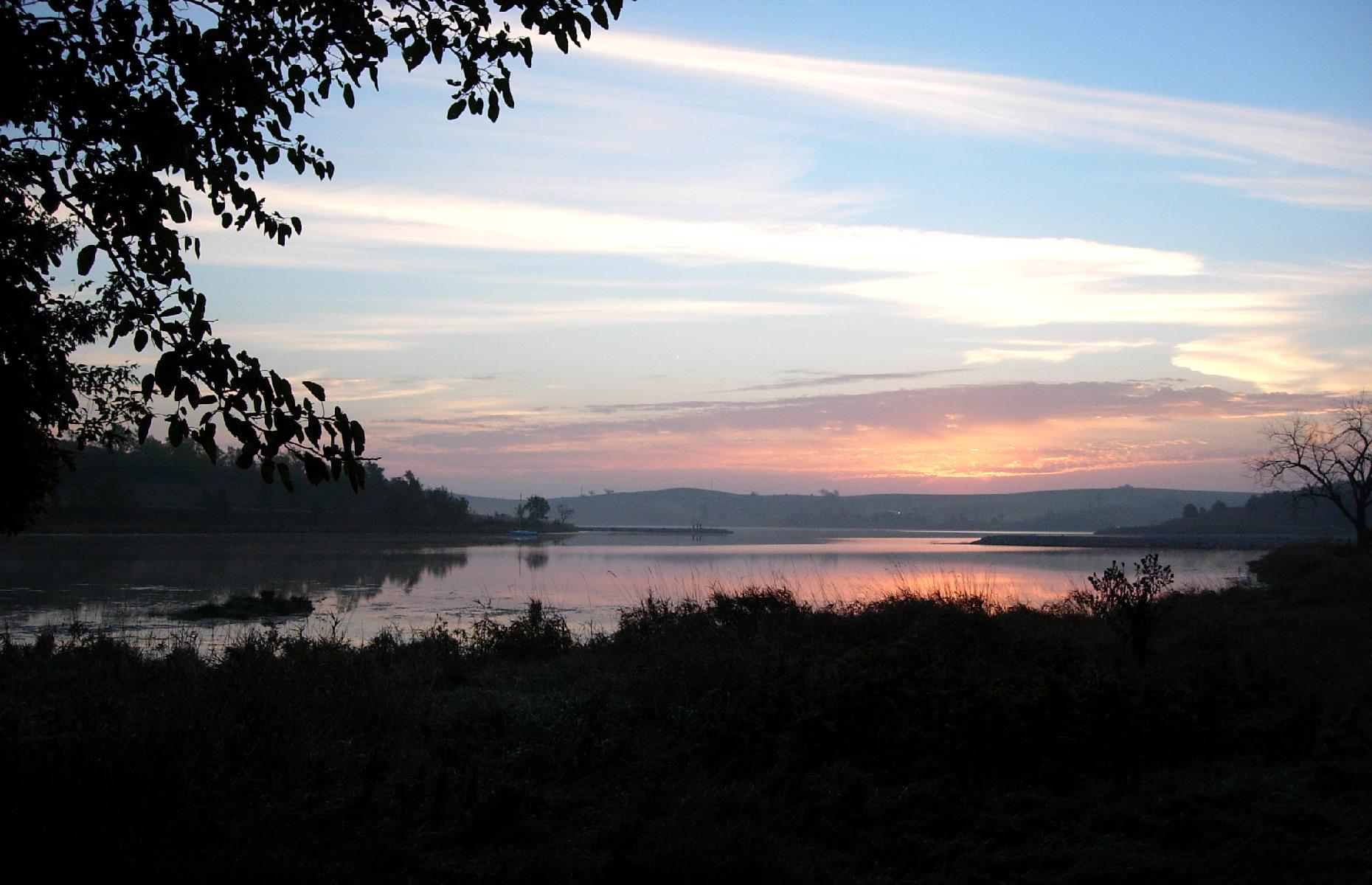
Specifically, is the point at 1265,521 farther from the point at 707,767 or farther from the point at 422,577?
the point at 707,767

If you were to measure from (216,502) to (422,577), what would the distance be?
6625 centimetres

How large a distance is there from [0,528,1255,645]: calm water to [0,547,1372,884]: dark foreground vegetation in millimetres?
5274

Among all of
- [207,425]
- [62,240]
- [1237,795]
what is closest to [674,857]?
[207,425]

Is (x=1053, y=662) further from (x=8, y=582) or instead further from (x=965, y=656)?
(x=8, y=582)

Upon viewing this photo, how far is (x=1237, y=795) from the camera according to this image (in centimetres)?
630

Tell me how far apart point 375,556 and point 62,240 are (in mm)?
42260

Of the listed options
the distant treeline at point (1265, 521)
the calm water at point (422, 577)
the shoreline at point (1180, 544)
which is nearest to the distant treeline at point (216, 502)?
the calm water at point (422, 577)

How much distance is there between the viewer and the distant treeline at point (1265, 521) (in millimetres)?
112375

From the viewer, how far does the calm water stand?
2014cm

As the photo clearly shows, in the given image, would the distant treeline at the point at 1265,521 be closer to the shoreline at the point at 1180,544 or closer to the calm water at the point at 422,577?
the shoreline at the point at 1180,544

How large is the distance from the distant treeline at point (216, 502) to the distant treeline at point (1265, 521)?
86.1 m

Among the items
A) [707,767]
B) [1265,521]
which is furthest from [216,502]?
[1265,521]

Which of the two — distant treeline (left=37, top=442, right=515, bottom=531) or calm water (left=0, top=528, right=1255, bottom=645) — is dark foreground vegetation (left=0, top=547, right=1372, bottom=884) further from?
distant treeline (left=37, top=442, right=515, bottom=531)

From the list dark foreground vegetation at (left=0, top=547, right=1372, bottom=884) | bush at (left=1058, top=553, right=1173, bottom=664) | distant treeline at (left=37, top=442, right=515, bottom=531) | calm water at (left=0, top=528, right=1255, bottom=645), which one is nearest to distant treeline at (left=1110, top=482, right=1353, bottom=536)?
calm water at (left=0, top=528, right=1255, bottom=645)
